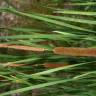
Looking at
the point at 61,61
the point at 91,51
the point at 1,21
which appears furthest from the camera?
the point at 1,21

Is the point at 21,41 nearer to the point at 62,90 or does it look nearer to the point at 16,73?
the point at 16,73

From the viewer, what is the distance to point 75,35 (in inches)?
41.3

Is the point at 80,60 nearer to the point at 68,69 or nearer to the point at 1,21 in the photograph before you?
the point at 68,69

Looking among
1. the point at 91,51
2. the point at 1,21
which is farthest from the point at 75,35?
the point at 1,21

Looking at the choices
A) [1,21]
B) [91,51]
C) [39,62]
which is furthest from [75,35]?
[1,21]

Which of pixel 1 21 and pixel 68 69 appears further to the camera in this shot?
pixel 1 21

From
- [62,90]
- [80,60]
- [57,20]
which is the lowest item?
[62,90]

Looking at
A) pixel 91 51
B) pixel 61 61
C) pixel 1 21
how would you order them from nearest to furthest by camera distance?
1. pixel 91 51
2. pixel 61 61
3. pixel 1 21

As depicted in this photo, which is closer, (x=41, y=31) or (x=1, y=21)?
(x=41, y=31)

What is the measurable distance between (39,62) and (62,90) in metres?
0.12

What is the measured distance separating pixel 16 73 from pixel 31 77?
0.09m

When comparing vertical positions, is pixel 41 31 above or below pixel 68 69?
above

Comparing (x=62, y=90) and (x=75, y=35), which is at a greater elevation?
(x=75, y=35)

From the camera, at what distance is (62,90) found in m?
1.12
